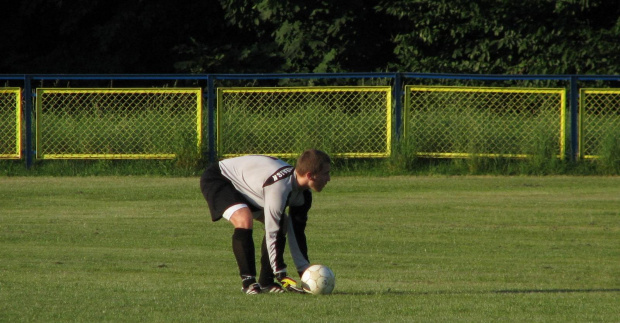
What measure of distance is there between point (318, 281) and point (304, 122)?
9.30m

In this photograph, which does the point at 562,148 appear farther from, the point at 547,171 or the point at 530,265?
the point at 530,265

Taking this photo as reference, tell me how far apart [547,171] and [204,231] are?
6939mm

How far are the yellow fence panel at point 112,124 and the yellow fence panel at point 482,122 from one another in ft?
11.9

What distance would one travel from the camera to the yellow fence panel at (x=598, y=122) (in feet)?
50.5

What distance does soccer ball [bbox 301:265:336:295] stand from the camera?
6.63 meters

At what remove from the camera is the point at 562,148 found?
15.5m

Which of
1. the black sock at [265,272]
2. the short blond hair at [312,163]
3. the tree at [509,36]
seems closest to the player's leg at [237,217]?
the black sock at [265,272]

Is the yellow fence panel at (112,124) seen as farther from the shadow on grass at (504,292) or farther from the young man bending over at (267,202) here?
the shadow on grass at (504,292)

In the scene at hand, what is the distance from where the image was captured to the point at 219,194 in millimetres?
6715

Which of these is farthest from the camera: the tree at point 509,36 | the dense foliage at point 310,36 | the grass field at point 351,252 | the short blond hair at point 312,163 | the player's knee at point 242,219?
the dense foliage at point 310,36

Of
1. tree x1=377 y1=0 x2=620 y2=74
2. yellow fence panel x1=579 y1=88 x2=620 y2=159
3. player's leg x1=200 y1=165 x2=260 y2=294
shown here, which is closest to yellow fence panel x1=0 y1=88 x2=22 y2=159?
yellow fence panel x1=579 y1=88 x2=620 y2=159

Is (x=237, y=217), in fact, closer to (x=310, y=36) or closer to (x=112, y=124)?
(x=112, y=124)

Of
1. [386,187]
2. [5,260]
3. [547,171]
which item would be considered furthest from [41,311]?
[547,171]

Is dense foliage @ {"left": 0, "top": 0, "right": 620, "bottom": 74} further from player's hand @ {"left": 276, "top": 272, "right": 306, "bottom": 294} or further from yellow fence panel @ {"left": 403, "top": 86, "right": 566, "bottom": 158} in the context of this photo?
player's hand @ {"left": 276, "top": 272, "right": 306, "bottom": 294}
